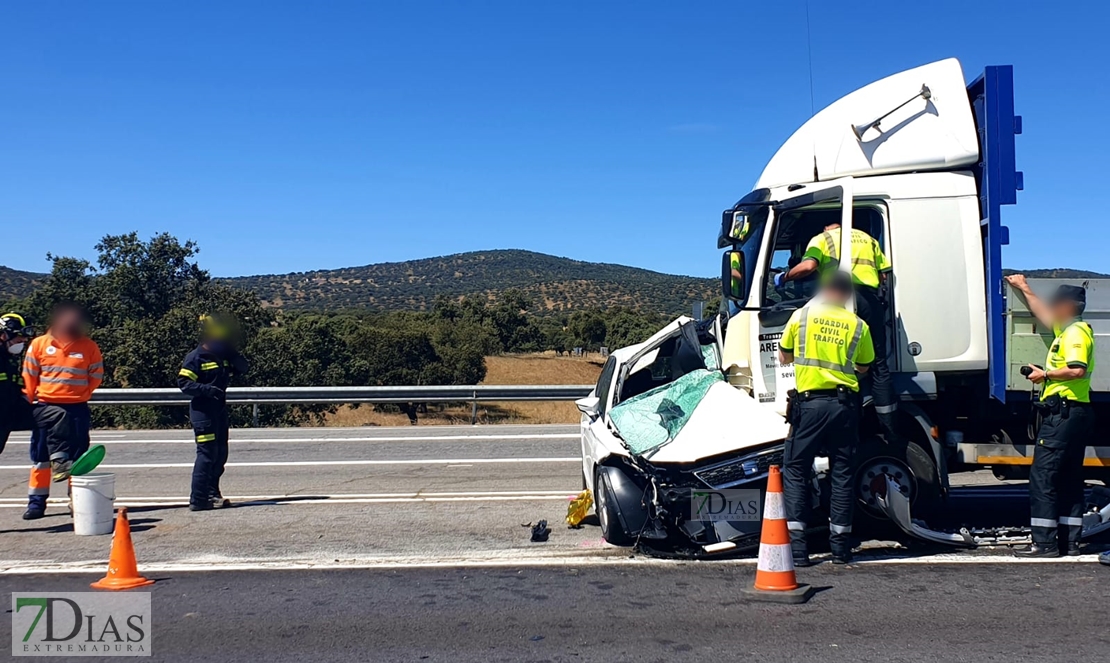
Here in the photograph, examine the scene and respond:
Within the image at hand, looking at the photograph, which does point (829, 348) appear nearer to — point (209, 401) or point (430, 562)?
point (430, 562)

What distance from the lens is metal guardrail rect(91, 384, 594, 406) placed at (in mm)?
17219

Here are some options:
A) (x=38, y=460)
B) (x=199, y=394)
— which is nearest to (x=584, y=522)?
(x=199, y=394)

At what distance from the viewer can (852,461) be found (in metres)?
6.54

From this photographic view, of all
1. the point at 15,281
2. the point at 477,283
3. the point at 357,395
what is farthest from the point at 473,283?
the point at 357,395

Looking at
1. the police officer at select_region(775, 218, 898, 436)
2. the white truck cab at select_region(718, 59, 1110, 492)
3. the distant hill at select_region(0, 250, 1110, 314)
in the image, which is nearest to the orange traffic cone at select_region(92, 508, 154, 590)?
the white truck cab at select_region(718, 59, 1110, 492)

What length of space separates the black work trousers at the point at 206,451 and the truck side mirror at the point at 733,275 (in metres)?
5.07

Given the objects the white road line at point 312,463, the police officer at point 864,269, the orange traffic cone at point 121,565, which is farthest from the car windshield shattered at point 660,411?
the white road line at point 312,463

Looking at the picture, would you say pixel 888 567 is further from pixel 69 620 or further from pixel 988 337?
pixel 69 620

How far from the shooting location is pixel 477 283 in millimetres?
94062

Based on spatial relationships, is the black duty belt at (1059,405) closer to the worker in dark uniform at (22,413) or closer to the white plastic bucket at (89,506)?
the white plastic bucket at (89,506)

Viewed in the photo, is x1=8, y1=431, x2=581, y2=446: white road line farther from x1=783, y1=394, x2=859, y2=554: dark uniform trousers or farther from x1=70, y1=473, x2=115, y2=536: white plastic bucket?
x1=783, y1=394, x2=859, y2=554: dark uniform trousers

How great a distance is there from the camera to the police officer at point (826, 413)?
6395 millimetres

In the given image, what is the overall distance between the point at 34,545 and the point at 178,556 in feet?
4.95

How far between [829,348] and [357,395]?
12.6 meters
